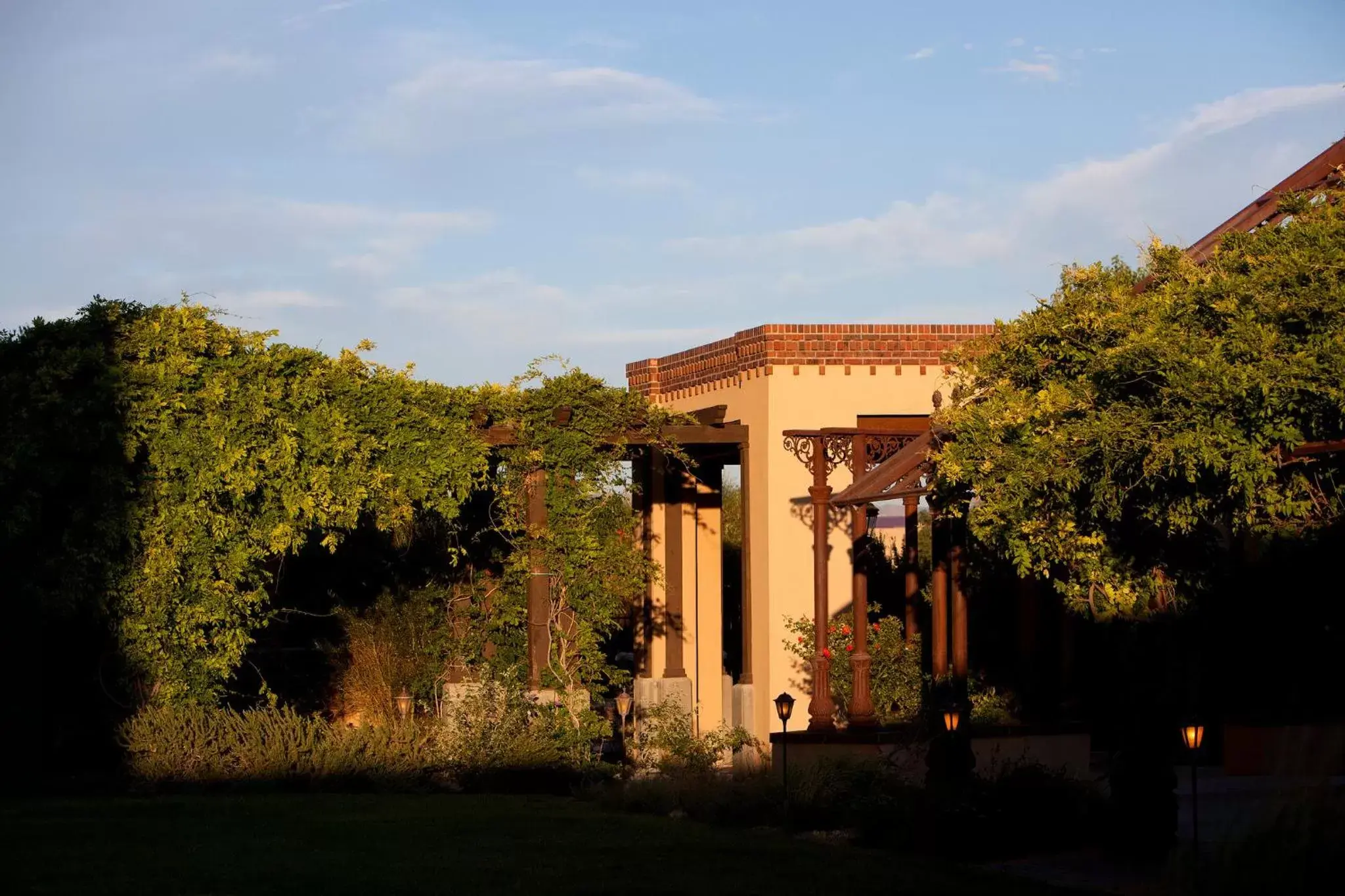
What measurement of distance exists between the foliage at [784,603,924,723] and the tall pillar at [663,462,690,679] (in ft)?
7.00

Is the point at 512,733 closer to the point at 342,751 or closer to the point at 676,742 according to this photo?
the point at 676,742

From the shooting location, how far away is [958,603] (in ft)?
58.1

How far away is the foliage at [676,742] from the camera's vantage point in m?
17.1

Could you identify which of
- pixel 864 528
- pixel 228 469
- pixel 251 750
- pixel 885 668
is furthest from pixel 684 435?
pixel 251 750

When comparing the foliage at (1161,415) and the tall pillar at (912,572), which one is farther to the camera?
the tall pillar at (912,572)

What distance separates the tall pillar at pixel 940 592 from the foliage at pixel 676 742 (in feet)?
8.84

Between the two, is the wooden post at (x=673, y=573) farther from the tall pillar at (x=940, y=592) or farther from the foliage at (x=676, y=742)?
the tall pillar at (x=940, y=592)

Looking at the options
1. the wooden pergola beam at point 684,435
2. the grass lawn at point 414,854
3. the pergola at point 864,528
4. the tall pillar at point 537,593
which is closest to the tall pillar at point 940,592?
the pergola at point 864,528

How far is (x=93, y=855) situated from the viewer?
37.5 ft

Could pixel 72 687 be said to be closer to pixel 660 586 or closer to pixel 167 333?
pixel 167 333

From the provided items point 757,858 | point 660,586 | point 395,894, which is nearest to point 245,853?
point 395,894

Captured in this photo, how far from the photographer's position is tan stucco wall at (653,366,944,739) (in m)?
22.4

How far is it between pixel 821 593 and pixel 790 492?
12.9ft

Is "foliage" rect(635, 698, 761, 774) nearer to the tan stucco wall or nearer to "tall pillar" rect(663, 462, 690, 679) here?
the tan stucco wall
